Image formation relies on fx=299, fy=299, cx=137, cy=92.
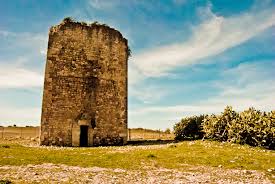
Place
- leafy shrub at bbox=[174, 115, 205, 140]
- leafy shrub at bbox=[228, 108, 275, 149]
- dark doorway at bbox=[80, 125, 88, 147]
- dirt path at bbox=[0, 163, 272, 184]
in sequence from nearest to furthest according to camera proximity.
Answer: dirt path at bbox=[0, 163, 272, 184]
leafy shrub at bbox=[228, 108, 275, 149]
dark doorway at bbox=[80, 125, 88, 147]
leafy shrub at bbox=[174, 115, 205, 140]

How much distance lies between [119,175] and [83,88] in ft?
48.8

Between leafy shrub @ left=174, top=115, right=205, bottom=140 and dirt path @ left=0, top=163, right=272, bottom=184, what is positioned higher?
leafy shrub @ left=174, top=115, right=205, bottom=140

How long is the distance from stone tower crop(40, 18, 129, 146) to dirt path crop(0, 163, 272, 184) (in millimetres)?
11564

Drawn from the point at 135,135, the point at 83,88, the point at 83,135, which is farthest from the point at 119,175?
the point at 135,135

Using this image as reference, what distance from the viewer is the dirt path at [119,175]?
941cm

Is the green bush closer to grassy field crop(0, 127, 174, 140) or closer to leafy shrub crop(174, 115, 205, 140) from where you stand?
leafy shrub crop(174, 115, 205, 140)

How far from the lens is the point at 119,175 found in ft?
34.1

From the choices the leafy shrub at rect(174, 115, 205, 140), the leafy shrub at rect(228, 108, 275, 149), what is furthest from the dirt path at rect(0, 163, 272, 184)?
the leafy shrub at rect(174, 115, 205, 140)

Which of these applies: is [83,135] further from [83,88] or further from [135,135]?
[135,135]

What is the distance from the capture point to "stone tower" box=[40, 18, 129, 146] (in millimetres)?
23328

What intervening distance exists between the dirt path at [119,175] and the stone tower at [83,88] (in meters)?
11.6

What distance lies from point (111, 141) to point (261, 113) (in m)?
12.1

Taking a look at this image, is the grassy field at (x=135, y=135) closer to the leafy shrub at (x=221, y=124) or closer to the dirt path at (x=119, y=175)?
the leafy shrub at (x=221, y=124)

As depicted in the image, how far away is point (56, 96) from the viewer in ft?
76.8
